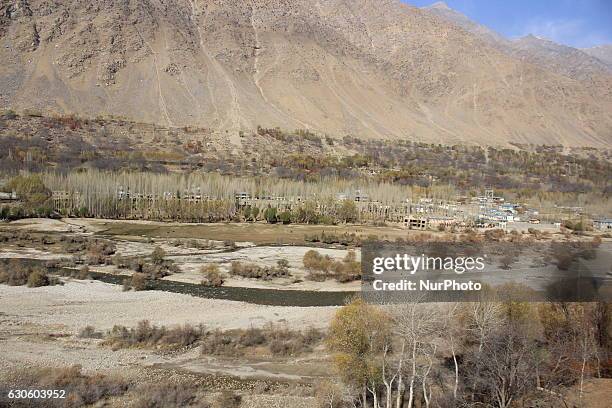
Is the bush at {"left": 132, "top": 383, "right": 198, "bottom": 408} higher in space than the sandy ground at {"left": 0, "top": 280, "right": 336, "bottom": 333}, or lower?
lower

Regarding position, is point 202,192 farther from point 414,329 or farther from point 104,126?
point 414,329

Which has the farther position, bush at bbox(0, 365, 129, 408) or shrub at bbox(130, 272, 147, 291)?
shrub at bbox(130, 272, 147, 291)

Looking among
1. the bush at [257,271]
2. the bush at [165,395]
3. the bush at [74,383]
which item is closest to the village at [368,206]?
the bush at [257,271]

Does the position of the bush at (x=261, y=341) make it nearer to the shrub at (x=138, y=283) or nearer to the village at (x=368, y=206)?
the shrub at (x=138, y=283)

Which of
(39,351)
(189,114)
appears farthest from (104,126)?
(39,351)

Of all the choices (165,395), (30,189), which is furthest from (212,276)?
(30,189)

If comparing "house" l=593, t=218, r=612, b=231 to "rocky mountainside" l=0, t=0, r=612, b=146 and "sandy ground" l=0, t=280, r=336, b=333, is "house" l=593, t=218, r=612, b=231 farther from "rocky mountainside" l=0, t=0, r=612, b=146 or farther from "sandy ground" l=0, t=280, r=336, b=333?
"rocky mountainside" l=0, t=0, r=612, b=146

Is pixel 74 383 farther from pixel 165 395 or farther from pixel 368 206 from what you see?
pixel 368 206

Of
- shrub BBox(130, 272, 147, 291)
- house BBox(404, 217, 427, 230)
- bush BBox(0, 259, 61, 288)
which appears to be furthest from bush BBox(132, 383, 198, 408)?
house BBox(404, 217, 427, 230)

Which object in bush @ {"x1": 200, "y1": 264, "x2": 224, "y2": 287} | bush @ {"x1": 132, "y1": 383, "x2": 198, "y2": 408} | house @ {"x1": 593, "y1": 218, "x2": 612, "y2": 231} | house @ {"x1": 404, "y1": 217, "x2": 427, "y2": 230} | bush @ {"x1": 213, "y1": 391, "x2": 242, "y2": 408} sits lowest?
bush @ {"x1": 213, "y1": 391, "x2": 242, "y2": 408}
